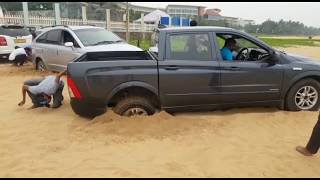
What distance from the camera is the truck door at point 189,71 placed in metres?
6.79

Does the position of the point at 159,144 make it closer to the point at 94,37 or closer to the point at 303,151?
the point at 303,151

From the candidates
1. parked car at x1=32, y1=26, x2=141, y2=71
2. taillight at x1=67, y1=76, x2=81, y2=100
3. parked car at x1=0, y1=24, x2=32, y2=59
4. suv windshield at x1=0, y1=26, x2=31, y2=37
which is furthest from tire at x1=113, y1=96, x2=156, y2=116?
suv windshield at x1=0, y1=26, x2=31, y2=37

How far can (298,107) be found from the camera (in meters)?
7.41

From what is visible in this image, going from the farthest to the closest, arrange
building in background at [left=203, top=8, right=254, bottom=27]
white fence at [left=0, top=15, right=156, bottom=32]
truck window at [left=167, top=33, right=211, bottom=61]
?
building in background at [left=203, top=8, right=254, bottom=27]
white fence at [left=0, top=15, right=156, bottom=32]
truck window at [left=167, top=33, right=211, bottom=61]

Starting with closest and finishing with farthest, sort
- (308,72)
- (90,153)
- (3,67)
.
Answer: (90,153) → (308,72) → (3,67)

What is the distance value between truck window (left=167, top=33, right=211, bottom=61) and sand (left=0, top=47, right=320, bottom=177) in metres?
1.02

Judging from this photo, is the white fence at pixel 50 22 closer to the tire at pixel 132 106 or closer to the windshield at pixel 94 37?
the windshield at pixel 94 37

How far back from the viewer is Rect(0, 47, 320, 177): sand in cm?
487

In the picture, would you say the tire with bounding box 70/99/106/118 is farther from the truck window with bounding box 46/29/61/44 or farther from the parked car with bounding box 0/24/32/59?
the parked car with bounding box 0/24/32/59

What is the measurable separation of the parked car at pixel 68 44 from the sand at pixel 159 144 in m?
3.96

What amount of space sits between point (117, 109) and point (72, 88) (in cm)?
80

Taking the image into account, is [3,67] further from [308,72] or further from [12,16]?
[308,72]

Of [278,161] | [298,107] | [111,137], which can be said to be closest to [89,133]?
[111,137]

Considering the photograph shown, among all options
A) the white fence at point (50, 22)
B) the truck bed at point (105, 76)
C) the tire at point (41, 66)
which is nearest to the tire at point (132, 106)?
the truck bed at point (105, 76)
